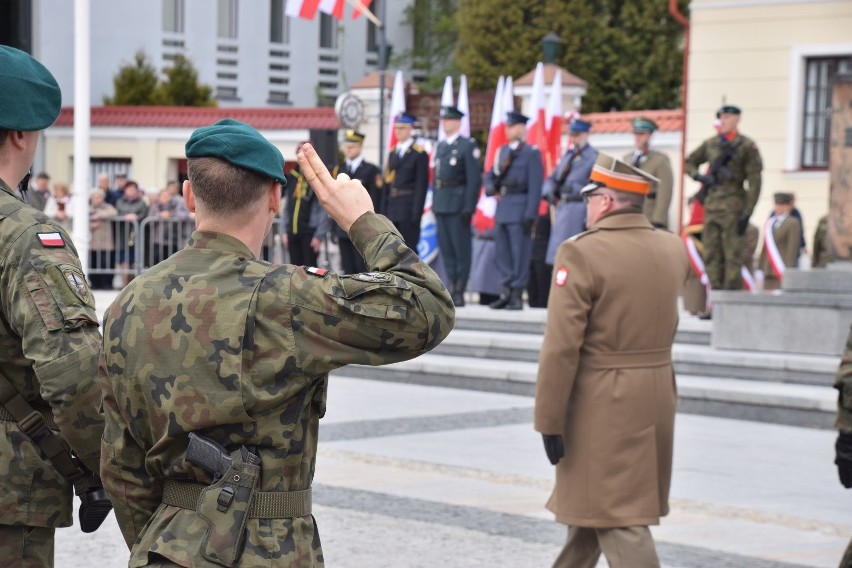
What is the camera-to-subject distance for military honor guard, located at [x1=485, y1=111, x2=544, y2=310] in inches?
614

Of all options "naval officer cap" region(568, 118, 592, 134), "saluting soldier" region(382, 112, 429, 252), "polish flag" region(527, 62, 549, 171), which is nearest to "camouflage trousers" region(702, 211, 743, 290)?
"naval officer cap" region(568, 118, 592, 134)

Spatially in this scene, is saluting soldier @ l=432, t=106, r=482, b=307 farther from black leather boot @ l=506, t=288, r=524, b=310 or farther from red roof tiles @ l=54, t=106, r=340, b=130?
red roof tiles @ l=54, t=106, r=340, b=130

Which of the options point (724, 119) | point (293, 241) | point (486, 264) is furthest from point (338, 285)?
point (293, 241)

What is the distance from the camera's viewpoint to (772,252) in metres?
17.8

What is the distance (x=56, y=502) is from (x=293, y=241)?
1487 cm

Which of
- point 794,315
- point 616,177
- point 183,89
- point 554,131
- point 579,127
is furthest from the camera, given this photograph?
point 183,89

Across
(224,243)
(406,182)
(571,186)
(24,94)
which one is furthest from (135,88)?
(224,243)

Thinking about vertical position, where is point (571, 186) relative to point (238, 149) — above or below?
below

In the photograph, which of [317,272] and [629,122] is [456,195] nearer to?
[629,122]

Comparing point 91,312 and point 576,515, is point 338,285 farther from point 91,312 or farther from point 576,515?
→ point 576,515

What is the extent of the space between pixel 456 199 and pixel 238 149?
13090mm

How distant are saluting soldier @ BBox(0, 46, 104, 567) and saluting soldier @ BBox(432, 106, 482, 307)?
40.8ft

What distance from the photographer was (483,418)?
11297mm

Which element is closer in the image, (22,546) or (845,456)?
(22,546)
